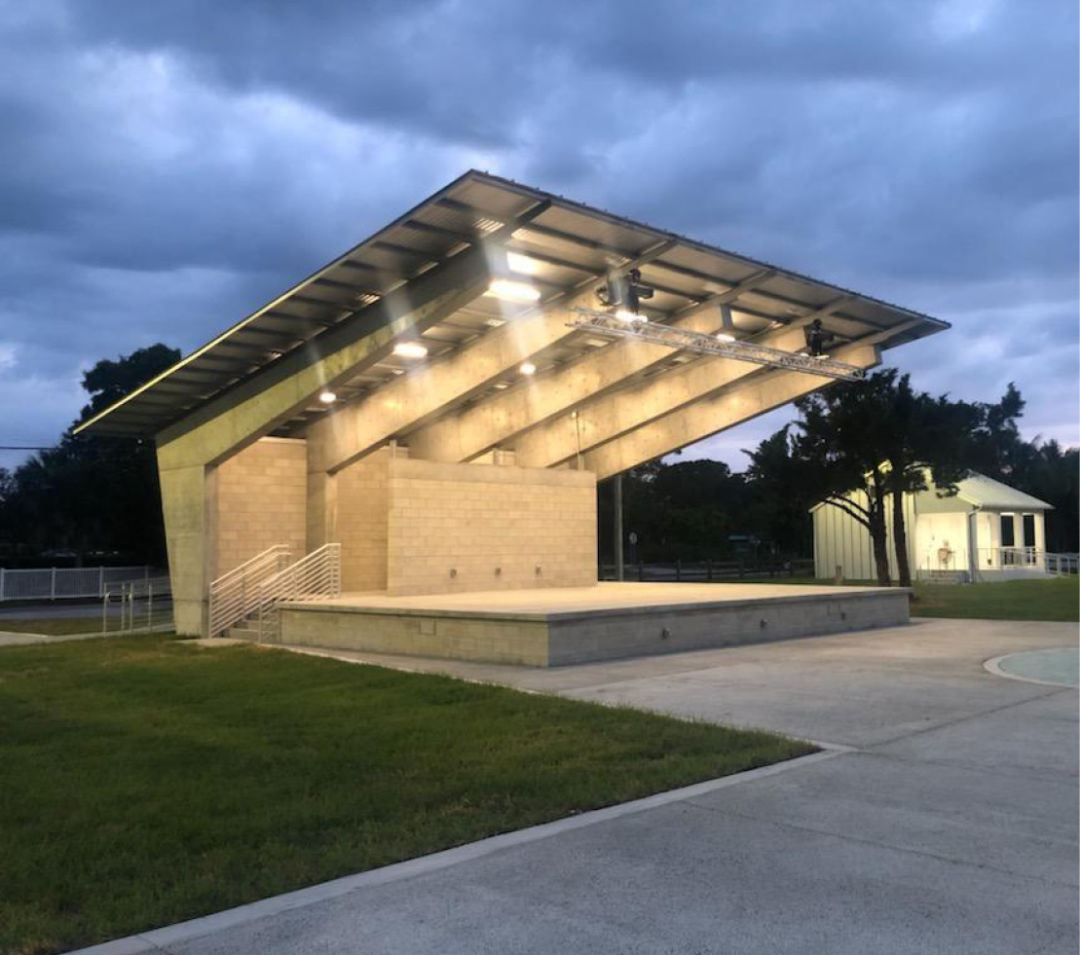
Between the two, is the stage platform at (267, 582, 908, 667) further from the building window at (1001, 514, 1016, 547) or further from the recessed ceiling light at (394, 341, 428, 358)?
the building window at (1001, 514, 1016, 547)

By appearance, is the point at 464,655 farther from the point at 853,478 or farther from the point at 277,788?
the point at 853,478

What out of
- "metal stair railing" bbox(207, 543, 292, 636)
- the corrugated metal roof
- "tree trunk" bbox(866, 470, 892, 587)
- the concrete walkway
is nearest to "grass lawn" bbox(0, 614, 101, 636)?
"metal stair railing" bbox(207, 543, 292, 636)

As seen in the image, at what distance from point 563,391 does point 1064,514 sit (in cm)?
5349

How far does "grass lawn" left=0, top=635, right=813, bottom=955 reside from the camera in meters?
4.97

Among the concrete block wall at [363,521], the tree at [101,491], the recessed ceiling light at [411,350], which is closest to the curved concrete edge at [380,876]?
the recessed ceiling light at [411,350]

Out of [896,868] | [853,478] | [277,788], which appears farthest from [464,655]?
[853,478]

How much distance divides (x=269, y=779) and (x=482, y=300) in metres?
12.8

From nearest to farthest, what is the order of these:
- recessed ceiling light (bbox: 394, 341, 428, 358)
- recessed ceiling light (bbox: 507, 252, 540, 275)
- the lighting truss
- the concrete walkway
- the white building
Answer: the concrete walkway < recessed ceiling light (bbox: 507, 252, 540, 275) < the lighting truss < recessed ceiling light (bbox: 394, 341, 428, 358) < the white building

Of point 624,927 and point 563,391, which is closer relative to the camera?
point 624,927

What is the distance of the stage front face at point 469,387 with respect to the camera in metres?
16.7

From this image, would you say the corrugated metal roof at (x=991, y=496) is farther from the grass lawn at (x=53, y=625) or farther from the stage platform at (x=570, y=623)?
the grass lawn at (x=53, y=625)

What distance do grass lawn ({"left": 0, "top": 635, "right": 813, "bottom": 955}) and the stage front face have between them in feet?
24.5

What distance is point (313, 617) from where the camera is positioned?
1916 cm

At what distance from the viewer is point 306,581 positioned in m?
22.2
